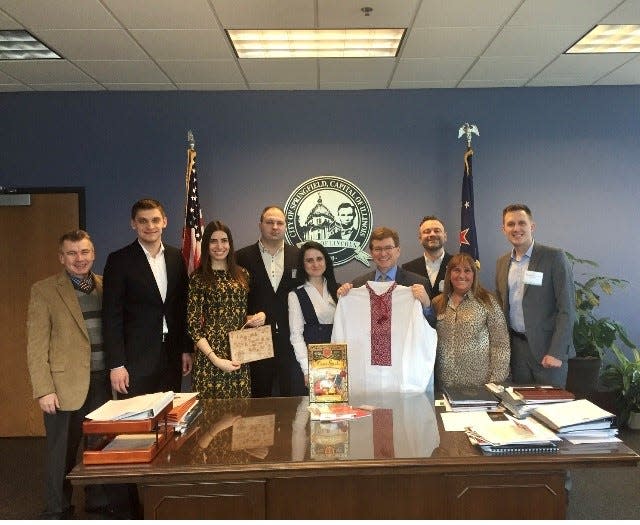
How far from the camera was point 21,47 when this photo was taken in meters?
3.98

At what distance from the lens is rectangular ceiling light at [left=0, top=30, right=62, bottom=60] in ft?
12.3

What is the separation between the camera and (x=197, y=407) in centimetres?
249

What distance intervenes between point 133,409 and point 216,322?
115 centimetres

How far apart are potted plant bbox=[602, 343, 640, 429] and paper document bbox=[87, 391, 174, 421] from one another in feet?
13.1

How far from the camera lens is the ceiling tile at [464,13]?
131 inches

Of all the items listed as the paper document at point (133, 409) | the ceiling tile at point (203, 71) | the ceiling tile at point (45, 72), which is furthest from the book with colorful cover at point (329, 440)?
the ceiling tile at point (45, 72)

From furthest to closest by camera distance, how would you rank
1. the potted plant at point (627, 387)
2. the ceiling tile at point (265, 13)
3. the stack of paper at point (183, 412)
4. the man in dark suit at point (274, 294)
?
the potted plant at point (627, 387)
the man in dark suit at point (274, 294)
the ceiling tile at point (265, 13)
the stack of paper at point (183, 412)

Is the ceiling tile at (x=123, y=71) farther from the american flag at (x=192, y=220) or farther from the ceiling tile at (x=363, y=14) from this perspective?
the ceiling tile at (x=363, y=14)

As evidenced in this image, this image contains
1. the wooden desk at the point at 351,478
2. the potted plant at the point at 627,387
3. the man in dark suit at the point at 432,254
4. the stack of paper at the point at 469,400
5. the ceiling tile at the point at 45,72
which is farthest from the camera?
the potted plant at the point at 627,387

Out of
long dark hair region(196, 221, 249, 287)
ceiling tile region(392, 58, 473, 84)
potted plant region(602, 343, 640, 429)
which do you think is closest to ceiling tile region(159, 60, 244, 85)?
ceiling tile region(392, 58, 473, 84)

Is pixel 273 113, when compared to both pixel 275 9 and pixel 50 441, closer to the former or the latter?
pixel 275 9

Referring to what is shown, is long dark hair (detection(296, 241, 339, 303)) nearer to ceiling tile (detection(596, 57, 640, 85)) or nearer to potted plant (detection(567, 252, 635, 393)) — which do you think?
potted plant (detection(567, 252, 635, 393))

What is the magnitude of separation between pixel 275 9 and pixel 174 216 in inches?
87.9

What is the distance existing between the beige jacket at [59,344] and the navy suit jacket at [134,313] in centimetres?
15
